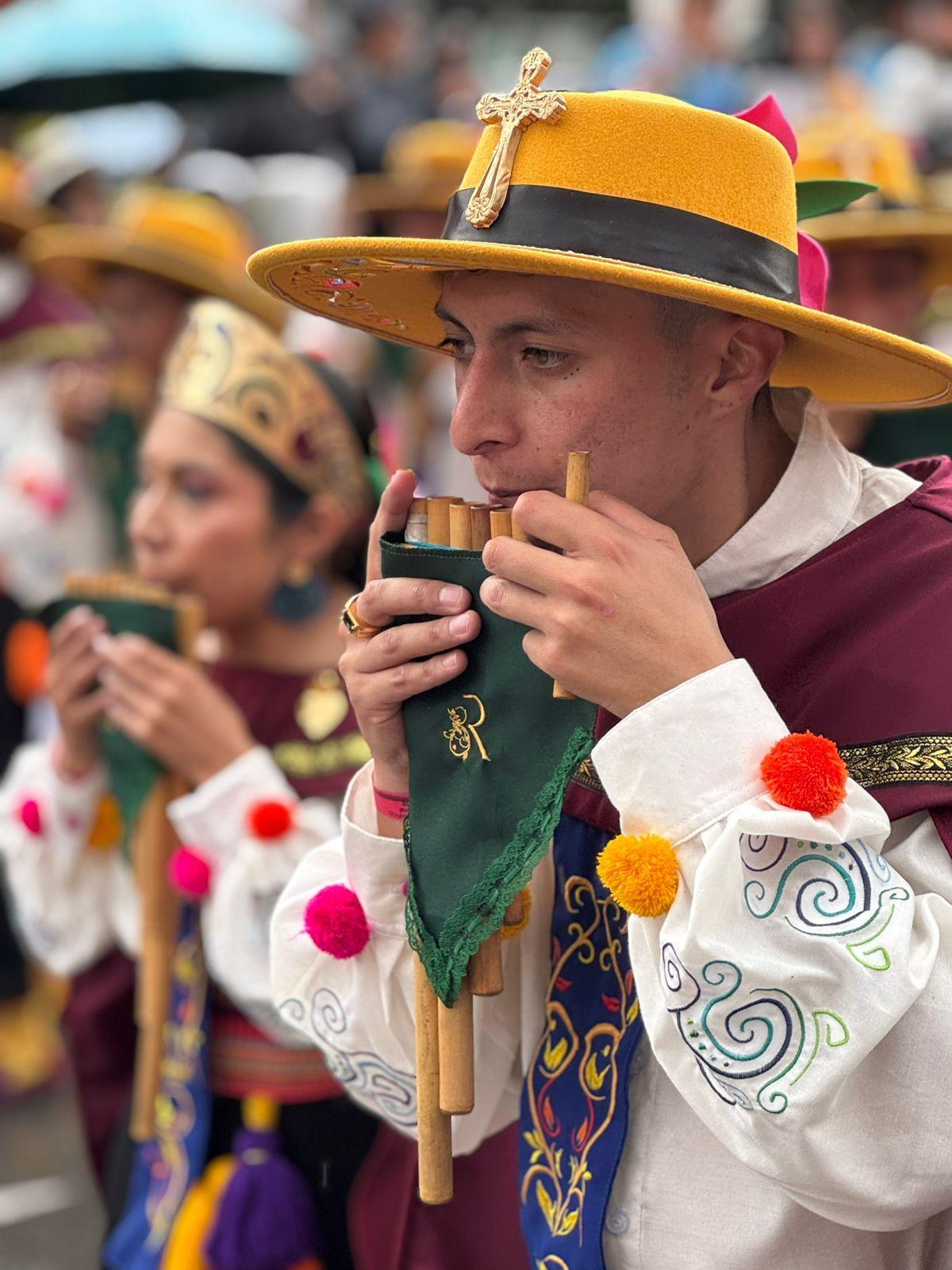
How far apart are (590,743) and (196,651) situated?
1662 mm

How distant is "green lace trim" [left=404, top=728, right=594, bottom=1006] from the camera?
6.64 ft

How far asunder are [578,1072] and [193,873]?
1.29 m

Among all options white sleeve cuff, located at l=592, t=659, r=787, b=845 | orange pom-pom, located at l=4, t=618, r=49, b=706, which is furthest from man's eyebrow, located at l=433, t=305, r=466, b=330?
orange pom-pom, located at l=4, t=618, r=49, b=706

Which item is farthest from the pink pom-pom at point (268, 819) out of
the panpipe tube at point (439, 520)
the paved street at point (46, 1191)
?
the paved street at point (46, 1191)

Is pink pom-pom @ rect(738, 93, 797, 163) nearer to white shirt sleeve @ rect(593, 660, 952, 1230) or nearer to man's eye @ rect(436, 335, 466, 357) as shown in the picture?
man's eye @ rect(436, 335, 466, 357)

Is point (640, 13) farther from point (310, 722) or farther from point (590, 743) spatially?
point (590, 743)

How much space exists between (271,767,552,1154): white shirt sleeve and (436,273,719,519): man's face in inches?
21.5

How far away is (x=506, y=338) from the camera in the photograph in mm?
2109

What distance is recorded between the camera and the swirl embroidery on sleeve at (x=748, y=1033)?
6.03 feet

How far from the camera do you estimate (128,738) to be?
351 cm

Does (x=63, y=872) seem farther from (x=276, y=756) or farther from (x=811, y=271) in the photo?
(x=811, y=271)

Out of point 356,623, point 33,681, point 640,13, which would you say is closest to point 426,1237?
point 356,623

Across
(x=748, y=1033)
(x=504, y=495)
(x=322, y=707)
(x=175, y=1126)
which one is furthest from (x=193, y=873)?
(x=748, y=1033)

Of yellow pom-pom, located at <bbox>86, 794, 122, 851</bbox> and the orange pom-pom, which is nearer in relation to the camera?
yellow pom-pom, located at <bbox>86, 794, 122, 851</bbox>
